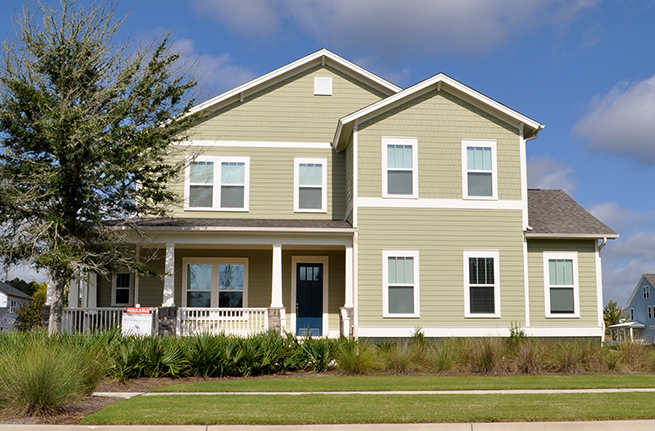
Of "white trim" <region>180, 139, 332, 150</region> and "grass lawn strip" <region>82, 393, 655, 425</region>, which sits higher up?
"white trim" <region>180, 139, 332, 150</region>

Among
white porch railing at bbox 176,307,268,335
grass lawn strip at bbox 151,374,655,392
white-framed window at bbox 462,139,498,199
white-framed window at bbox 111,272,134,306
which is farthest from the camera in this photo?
white-framed window at bbox 111,272,134,306

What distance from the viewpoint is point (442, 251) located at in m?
18.6

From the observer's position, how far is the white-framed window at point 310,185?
67.8 feet

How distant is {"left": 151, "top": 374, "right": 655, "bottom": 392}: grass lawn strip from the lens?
1197 centimetres

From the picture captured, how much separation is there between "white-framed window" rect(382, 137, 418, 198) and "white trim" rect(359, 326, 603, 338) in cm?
385

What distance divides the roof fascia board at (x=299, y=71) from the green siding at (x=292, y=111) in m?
0.17

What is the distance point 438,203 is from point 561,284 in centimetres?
444

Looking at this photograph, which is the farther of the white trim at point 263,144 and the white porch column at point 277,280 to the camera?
the white trim at point 263,144

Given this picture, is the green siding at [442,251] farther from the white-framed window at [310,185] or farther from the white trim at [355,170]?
the white-framed window at [310,185]

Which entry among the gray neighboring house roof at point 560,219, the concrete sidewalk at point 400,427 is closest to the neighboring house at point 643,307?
the gray neighboring house roof at point 560,219

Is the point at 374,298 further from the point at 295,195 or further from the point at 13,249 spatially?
the point at 13,249

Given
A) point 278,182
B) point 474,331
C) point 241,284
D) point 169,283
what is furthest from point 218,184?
point 474,331

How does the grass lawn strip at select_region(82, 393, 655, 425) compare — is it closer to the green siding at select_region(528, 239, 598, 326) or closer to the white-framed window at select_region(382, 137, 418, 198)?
the green siding at select_region(528, 239, 598, 326)

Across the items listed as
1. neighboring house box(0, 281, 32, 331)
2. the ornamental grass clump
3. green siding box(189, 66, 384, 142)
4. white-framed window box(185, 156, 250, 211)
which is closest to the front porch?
white-framed window box(185, 156, 250, 211)
